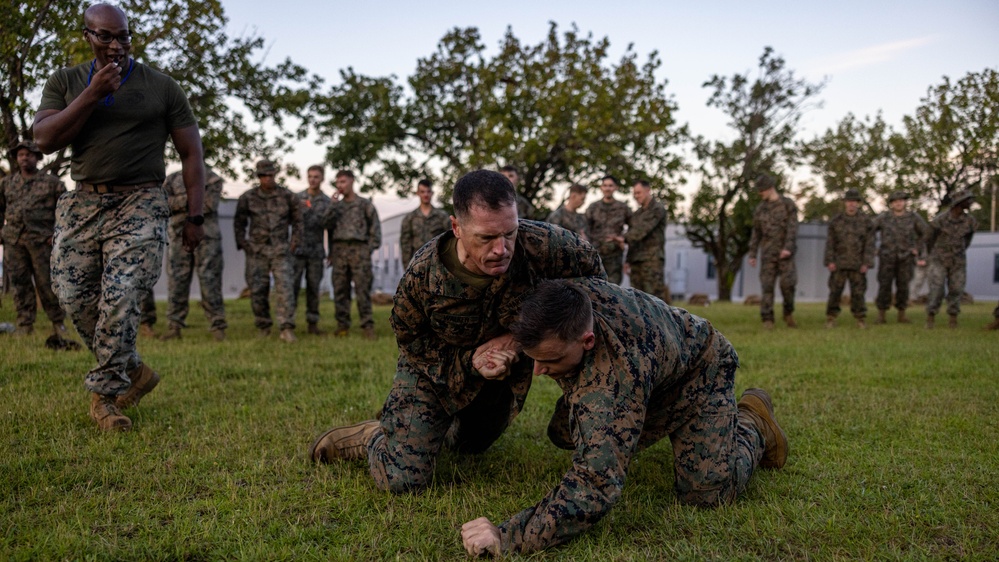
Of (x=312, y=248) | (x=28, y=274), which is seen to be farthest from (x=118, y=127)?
(x=312, y=248)

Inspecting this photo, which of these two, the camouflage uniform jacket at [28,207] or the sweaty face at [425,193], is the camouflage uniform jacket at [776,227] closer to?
the sweaty face at [425,193]

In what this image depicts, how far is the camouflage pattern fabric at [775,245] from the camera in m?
11.3

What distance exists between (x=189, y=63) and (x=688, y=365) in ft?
44.3

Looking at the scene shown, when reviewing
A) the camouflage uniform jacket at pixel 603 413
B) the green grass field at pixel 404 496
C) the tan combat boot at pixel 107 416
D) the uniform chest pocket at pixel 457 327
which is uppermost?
the uniform chest pocket at pixel 457 327

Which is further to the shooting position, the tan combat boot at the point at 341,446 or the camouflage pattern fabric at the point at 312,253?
the camouflage pattern fabric at the point at 312,253

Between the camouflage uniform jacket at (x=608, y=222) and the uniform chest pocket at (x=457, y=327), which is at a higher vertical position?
the camouflage uniform jacket at (x=608, y=222)

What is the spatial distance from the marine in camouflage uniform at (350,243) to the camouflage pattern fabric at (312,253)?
281 mm

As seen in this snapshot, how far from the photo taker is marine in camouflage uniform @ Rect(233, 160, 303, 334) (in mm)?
9242

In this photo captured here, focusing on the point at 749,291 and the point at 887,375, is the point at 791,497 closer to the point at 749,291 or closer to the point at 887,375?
the point at 887,375

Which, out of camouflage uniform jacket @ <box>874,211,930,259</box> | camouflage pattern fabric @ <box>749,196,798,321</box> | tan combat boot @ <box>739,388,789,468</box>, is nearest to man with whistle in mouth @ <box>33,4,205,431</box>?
tan combat boot @ <box>739,388,789,468</box>

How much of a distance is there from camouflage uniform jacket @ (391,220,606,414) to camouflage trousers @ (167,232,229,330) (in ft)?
21.3

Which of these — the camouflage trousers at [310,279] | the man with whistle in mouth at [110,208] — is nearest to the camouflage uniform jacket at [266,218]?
the camouflage trousers at [310,279]

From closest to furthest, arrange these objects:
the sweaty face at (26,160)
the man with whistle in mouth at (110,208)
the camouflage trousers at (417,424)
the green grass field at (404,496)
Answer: the green grass field at (404,496), the camouflage trousers at (417,424), the man with whistle in mouth at (110,208), the sweaty face at (26,160)

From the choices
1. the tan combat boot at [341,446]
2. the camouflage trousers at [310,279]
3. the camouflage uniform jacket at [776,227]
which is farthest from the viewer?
the camouflage uniform jacket at [776,227]
